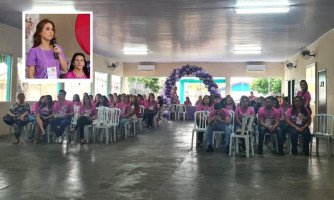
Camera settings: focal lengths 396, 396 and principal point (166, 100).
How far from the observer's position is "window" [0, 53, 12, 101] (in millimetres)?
10078

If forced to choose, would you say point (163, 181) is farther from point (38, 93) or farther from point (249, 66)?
point (249, 66)

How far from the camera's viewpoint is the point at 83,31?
455 centimetres

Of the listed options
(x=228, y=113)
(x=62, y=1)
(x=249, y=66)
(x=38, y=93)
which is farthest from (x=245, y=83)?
(x=62, y=1)

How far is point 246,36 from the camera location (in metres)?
11.5

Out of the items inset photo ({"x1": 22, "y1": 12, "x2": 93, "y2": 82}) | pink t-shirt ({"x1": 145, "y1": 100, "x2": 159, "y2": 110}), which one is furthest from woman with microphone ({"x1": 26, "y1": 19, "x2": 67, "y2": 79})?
pink t-shirt ({"x1": 145, "y1": 100, "x2": 159, "y2": 110})

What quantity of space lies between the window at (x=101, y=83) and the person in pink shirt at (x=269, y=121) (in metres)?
10.5

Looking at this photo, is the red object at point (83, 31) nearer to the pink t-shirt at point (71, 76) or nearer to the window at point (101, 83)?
the pink t-shirt at point (71, 76)

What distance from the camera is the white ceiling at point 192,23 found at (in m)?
7.73

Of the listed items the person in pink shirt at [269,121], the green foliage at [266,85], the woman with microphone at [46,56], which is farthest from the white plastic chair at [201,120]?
the green foliage at [266,85]

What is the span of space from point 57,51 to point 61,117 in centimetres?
478

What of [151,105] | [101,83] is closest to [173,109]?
[101,83]

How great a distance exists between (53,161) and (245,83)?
15.8m

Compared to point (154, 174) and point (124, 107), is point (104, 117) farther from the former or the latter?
point (154, 174)

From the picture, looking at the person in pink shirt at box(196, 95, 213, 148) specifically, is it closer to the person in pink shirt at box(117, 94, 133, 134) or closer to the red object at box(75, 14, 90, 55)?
the person in pink shirt at box(117, 94, 133, 134)
